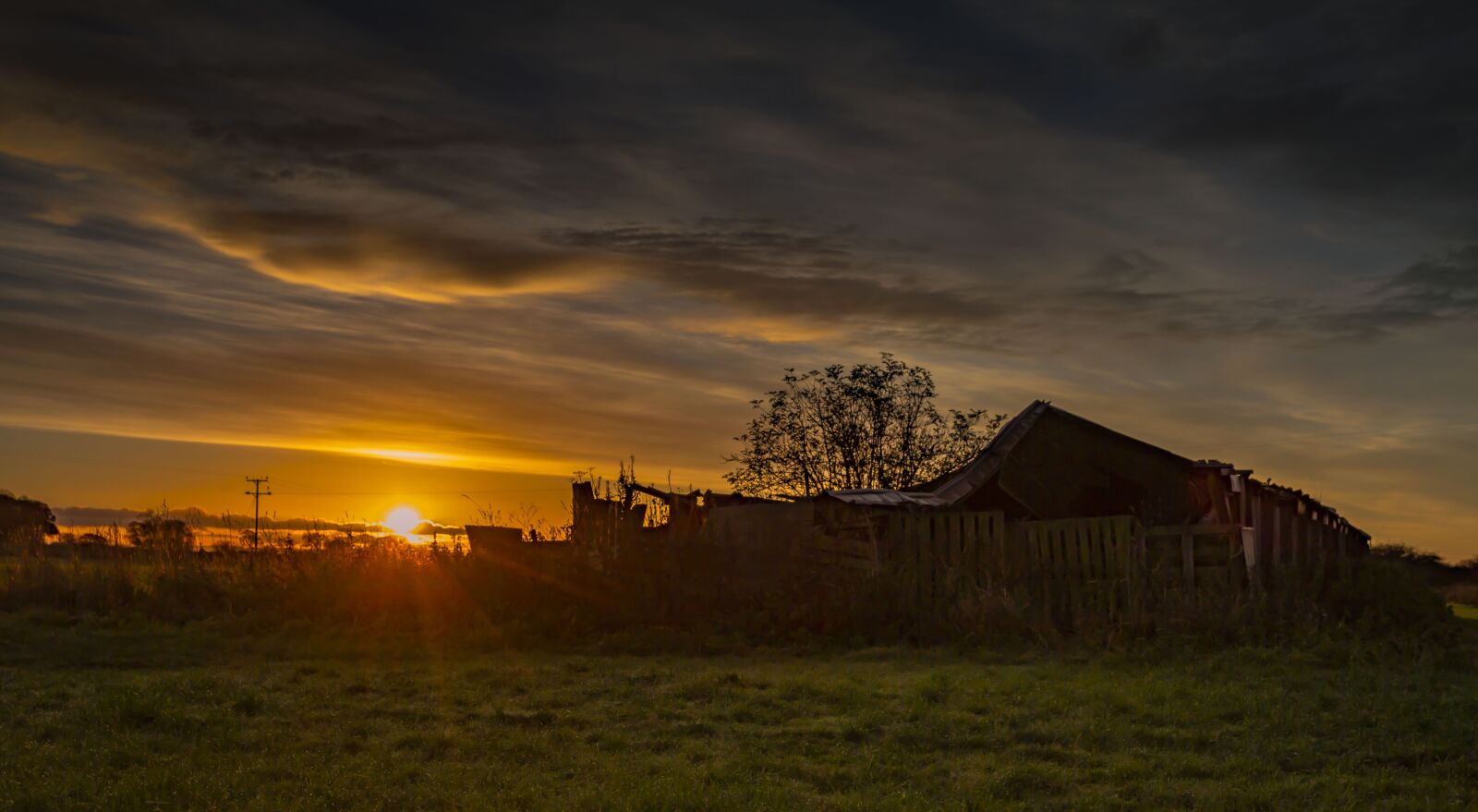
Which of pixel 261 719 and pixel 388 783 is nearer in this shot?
pixel 388 783

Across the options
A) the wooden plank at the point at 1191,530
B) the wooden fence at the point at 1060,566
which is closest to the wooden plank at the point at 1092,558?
the wooden fence at the point at 1060,566

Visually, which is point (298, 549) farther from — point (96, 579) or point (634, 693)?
point (634, 693)

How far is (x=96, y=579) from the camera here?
19.5 metres

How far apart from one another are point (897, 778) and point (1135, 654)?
689cm

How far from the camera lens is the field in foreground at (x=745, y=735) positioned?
7699 mm

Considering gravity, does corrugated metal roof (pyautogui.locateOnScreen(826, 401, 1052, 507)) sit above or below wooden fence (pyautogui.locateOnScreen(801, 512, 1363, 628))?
above

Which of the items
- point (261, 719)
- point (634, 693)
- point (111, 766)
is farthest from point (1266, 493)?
point (111, 766)

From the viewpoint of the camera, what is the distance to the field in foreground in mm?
7699

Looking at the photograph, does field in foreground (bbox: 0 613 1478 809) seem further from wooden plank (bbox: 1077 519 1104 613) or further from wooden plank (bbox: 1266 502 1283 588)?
wooden plank (bbox: 1266 502 1283 588)


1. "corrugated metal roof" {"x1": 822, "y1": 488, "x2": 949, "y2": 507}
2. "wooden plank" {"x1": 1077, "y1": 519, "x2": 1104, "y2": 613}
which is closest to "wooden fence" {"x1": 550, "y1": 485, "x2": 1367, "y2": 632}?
"wooden plank" {"x1": 1077, "y1": 519, "x2": 1104, "y2": 613}

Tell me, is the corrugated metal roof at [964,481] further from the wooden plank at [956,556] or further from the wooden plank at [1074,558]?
the wooden plank at [1074,558]

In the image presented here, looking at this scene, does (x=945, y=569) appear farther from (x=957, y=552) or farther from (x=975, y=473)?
(x=975, y=473)

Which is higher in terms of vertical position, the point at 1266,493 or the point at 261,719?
the point at 1266,493

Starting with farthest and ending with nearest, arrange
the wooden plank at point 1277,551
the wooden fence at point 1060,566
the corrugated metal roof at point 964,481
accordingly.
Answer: the corrugated metal roof at point 964,481 < the wooden plank at point 1277,551 < the wooden fence at point 1060,566
